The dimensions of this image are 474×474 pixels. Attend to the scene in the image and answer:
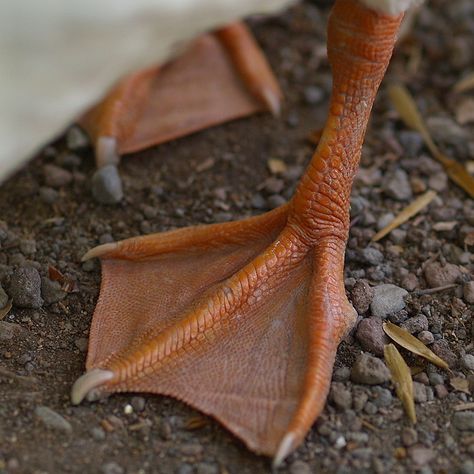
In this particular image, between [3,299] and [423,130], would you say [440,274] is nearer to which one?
[423,130]

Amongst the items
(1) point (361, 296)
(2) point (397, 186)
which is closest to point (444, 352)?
(1) point (361, 296)

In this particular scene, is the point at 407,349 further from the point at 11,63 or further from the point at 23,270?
the point at 11,63

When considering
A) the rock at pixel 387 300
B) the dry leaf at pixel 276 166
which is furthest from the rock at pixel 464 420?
the dry leaf at pixel 276 166

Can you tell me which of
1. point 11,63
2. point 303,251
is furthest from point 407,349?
point 11,63

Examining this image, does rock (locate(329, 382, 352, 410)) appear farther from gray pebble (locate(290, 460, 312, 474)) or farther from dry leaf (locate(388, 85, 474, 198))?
dry leaf (locate(388, 85, 474, 198))

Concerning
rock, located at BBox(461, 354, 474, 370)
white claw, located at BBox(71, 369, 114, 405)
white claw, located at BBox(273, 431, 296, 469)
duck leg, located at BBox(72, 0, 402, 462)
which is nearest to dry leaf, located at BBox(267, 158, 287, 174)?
duck leg, located at BBox(72, 0, 402, 462)

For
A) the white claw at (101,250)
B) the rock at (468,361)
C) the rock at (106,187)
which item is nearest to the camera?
the rock at (468,361)

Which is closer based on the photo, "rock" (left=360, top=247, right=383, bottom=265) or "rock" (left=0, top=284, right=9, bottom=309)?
"rock" (left=0, top=284, right=9, bottom=309)

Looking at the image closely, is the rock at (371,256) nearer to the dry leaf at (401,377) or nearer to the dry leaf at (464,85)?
the dry leaf at (401,377)
